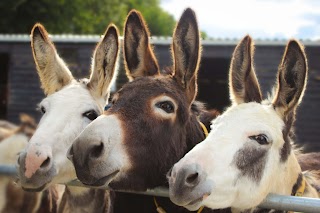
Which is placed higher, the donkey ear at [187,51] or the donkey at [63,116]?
the donkey ear at [187,51]

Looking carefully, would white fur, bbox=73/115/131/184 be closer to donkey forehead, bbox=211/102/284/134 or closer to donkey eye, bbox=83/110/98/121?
donkey forehead, bbox=211/102/284/134

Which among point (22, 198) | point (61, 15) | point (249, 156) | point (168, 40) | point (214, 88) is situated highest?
point (249, 156)

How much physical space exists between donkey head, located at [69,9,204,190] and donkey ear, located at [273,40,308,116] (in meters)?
0.61

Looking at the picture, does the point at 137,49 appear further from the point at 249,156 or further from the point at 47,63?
the point at 249,156

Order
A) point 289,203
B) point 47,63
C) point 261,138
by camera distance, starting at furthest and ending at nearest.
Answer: point 47,63 → point 261,138 → point 289,203

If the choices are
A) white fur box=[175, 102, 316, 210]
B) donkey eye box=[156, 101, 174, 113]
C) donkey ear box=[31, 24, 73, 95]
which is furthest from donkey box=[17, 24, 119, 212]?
white fur box=[175, 102, 316, 210]

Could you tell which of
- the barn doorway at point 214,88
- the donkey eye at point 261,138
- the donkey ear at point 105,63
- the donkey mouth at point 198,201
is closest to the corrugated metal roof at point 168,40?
the barn doorway at point 214,88

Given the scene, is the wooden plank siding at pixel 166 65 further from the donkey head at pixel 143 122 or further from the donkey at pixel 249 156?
the donkey at pixel 249 156

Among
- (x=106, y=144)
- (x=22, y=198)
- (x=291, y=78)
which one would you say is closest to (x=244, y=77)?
(x=291, y=78)

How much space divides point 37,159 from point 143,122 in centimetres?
72

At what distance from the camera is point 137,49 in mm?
3609

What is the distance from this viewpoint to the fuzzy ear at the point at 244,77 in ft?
10.4

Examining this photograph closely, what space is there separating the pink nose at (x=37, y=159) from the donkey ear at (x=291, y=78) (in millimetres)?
1501

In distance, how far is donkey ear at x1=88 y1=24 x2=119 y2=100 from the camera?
3.82 m
